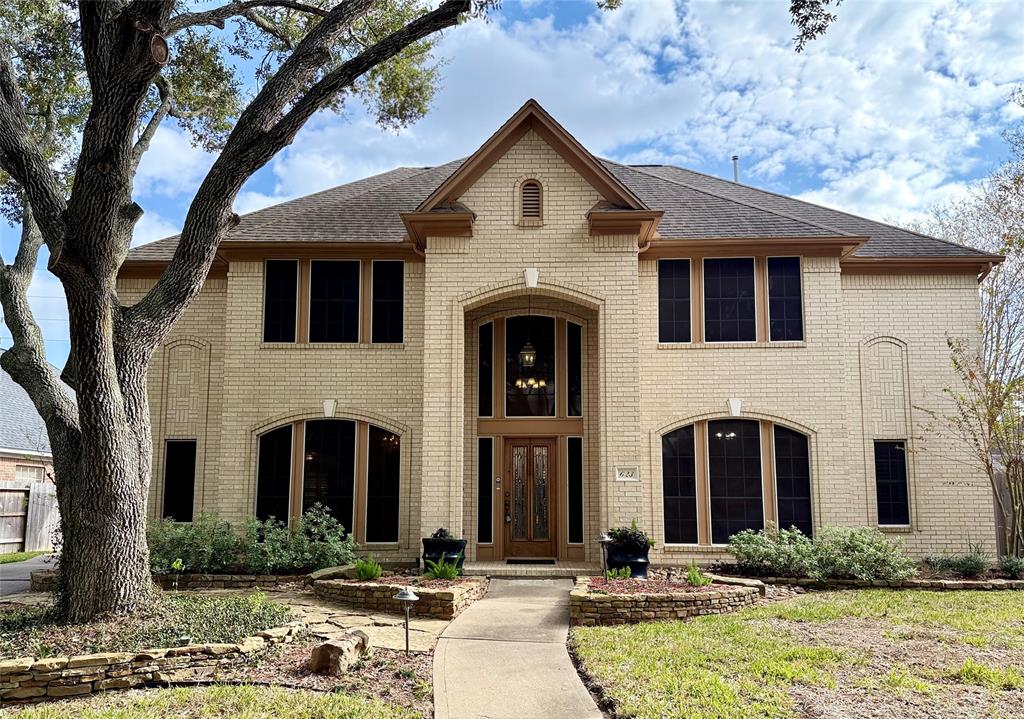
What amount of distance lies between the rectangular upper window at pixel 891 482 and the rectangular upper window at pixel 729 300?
3.25 metres

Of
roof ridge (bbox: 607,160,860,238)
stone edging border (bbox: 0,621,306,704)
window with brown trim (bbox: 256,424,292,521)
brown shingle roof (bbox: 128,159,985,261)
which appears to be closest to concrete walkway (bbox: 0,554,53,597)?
window with brown trim (bbox: 256,424,292,521)

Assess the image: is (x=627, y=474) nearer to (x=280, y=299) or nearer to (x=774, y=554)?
(x=774, y=554)

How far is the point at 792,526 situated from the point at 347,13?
10384 mm

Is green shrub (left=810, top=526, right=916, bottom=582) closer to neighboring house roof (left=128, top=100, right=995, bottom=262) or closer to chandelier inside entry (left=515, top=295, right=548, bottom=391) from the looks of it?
neighboring house roof (left=128, top=100, right=995, bottom=262)

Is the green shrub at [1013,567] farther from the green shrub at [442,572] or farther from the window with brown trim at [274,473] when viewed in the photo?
the window with brown trim at [274,473]

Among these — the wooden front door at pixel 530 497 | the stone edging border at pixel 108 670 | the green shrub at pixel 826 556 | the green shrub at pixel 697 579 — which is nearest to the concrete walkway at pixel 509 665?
the green shrub at pixel 697 579

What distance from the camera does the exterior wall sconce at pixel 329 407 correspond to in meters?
14.0

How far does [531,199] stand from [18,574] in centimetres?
1228

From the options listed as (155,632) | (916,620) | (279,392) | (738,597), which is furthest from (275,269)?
(916,620)

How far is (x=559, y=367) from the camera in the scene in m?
14.4

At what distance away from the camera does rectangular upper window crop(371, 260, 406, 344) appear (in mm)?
14414

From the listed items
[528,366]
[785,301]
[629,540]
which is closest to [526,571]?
[629,540]

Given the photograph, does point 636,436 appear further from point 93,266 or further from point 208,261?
point 93,266

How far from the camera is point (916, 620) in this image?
8.88 metres
